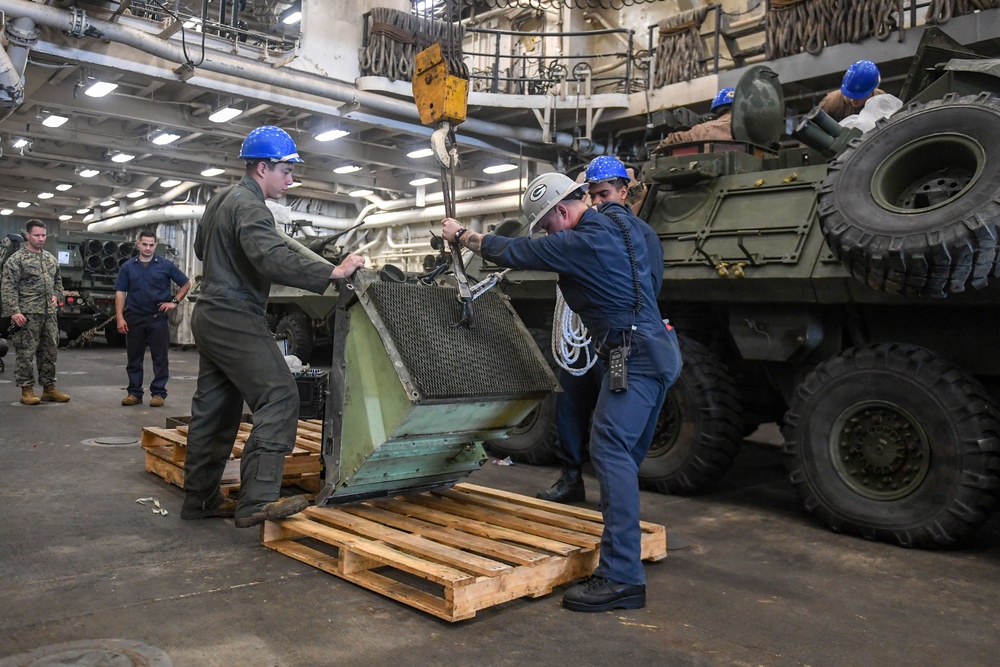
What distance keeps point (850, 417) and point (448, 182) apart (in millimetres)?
2491

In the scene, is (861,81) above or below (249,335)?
above

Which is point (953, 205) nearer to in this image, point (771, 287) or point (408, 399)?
point (771, 287)

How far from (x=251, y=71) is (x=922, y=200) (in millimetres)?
9204

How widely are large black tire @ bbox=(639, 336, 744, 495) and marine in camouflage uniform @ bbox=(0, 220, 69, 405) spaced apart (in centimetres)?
652

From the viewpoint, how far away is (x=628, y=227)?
12.6 feet

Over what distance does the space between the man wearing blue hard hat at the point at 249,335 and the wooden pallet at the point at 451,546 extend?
0.84 ft

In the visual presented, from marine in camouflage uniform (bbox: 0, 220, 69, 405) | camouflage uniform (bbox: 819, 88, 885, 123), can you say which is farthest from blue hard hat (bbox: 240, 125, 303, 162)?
marine in camouflage uniform (bbox: 0, 220, 69, 405)

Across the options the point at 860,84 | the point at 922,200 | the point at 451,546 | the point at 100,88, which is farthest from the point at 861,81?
the point at 100,88

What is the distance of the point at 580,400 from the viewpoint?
5461 mm

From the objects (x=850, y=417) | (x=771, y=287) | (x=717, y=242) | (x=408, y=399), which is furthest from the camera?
(x=717, y=242)

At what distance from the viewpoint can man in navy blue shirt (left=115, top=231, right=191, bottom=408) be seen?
9078mm

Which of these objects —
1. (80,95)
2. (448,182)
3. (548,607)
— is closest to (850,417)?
(548,607)

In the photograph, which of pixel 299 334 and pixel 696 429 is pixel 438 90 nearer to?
pixel 696 429

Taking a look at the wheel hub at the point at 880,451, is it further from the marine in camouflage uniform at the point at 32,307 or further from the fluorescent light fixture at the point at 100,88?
the fluorescent light fixture at the point at 100,88
